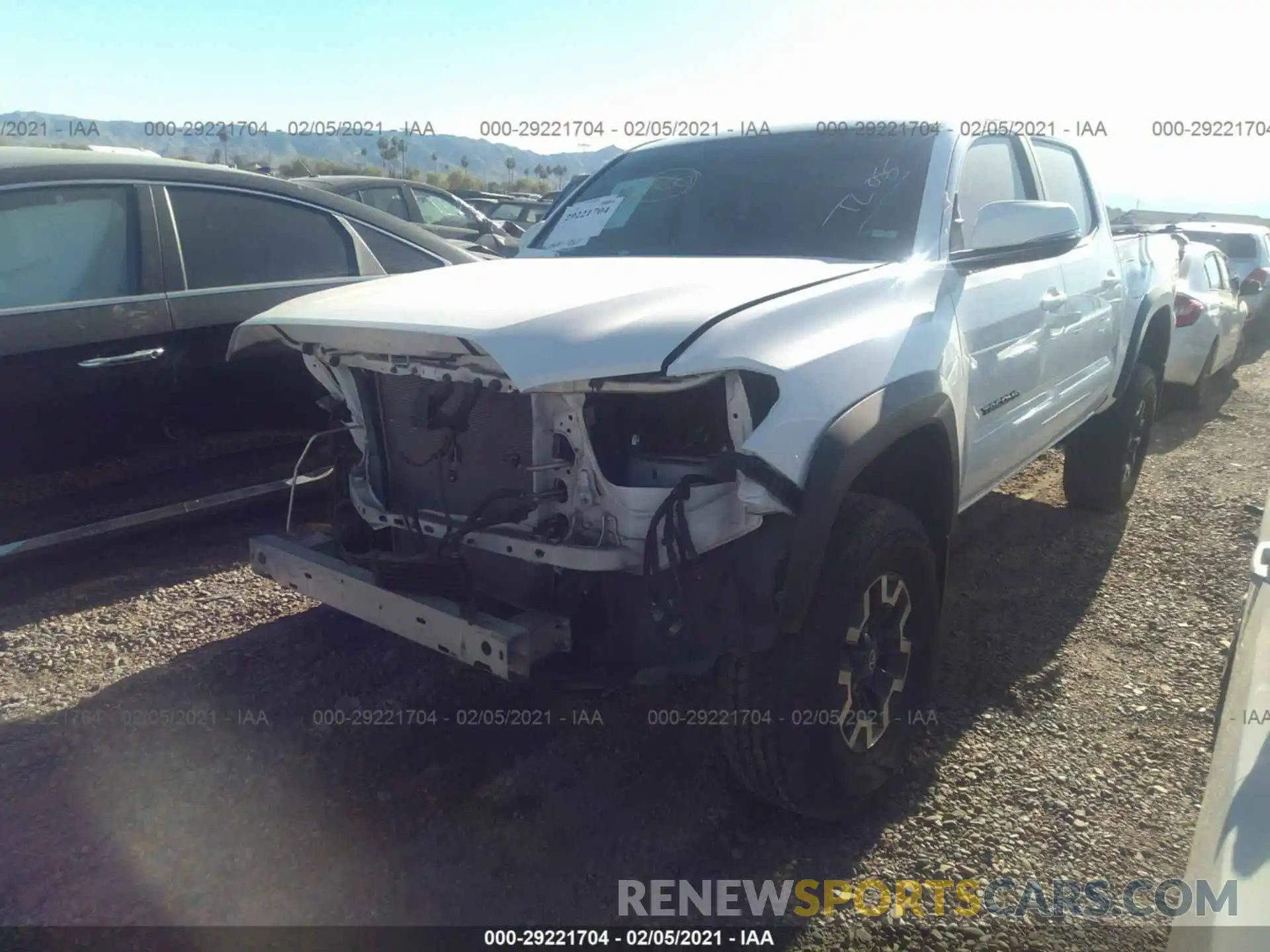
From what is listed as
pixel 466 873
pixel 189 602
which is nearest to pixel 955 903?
pixel 466 873

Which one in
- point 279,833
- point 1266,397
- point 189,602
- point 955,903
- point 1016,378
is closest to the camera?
point 955,903

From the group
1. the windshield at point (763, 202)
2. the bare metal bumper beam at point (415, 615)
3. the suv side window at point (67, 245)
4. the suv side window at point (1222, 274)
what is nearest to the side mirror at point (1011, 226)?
the windshield at point (763, 202)

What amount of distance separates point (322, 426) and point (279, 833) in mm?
2230

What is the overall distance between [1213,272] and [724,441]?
27.8 feet

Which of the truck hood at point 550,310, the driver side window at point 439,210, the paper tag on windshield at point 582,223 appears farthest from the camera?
the driver side window at point 439,210

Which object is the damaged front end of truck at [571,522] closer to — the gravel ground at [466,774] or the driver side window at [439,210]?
the gravel ground at [466,774]

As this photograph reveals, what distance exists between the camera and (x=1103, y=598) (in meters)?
4.32

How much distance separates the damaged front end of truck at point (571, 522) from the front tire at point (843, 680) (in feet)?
0.74

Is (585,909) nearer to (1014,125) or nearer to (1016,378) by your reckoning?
(1016,378)

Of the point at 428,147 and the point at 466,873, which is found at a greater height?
the point at 428,147

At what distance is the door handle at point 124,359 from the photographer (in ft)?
12.4

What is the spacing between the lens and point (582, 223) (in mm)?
3979

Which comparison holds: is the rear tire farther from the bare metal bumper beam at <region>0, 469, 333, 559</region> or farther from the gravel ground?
the bare metal bumper beam at <region>0, 469, 333, 559</region>

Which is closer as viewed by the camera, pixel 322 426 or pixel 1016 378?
pixel 1016 378
